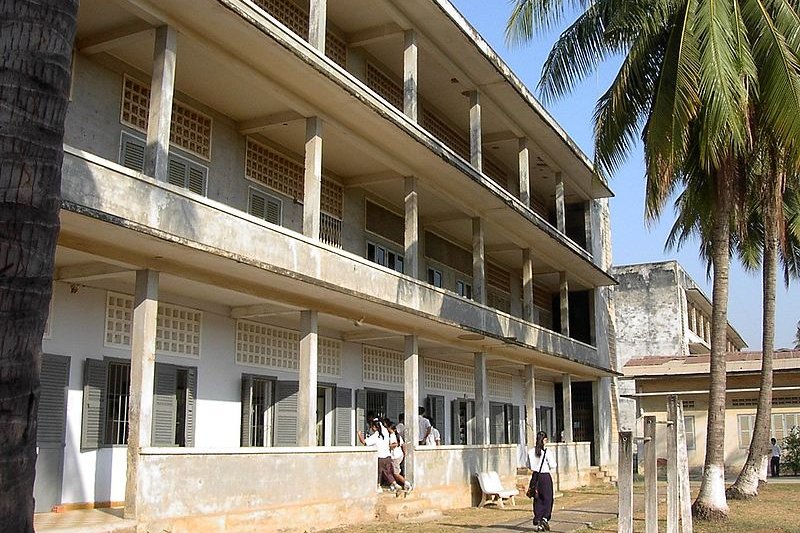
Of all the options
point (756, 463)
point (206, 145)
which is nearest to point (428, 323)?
point (206, 145)

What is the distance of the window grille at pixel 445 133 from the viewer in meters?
21.6

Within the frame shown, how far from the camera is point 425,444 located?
18.4 metres

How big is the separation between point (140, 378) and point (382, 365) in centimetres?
980

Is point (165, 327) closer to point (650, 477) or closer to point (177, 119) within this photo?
point (177, 119)

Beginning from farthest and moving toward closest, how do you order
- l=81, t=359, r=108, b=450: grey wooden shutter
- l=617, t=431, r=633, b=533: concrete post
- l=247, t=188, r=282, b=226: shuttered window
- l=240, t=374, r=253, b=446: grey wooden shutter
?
l=247, t=188, r=282, b=226: shuttered window < l=240, t=374, r=253, b=446: grey wooden shutter < l=81, t=359, r=108, b=450: grey wooden shutter < l=617, t=431, r=633, b=533: concrete post

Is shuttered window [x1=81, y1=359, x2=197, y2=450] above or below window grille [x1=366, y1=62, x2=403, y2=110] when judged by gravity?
below

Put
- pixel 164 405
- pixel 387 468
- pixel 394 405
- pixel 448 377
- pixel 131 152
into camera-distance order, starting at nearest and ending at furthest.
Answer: pixel 131 152 → pixel 164 405 → pixel 387 468 → pixel 394 405 → pixel 448 377

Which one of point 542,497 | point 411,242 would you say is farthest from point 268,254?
point 542,497

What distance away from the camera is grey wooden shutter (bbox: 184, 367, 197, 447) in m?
13.4

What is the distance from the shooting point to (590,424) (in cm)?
3075

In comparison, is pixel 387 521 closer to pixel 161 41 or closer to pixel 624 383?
pixel 161 41

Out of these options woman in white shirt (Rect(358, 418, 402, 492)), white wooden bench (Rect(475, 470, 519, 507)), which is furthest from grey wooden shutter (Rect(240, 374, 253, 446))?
white wooden bench (Rect(475, 470, 519, 507))

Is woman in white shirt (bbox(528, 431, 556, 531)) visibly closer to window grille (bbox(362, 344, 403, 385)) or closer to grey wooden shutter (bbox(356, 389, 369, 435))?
grey wooden shutter (bbox(356, 389, 369, 435))

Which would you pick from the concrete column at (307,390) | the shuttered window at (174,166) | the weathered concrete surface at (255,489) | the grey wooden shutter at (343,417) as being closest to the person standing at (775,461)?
the grey wooden shutter at (343,417)
